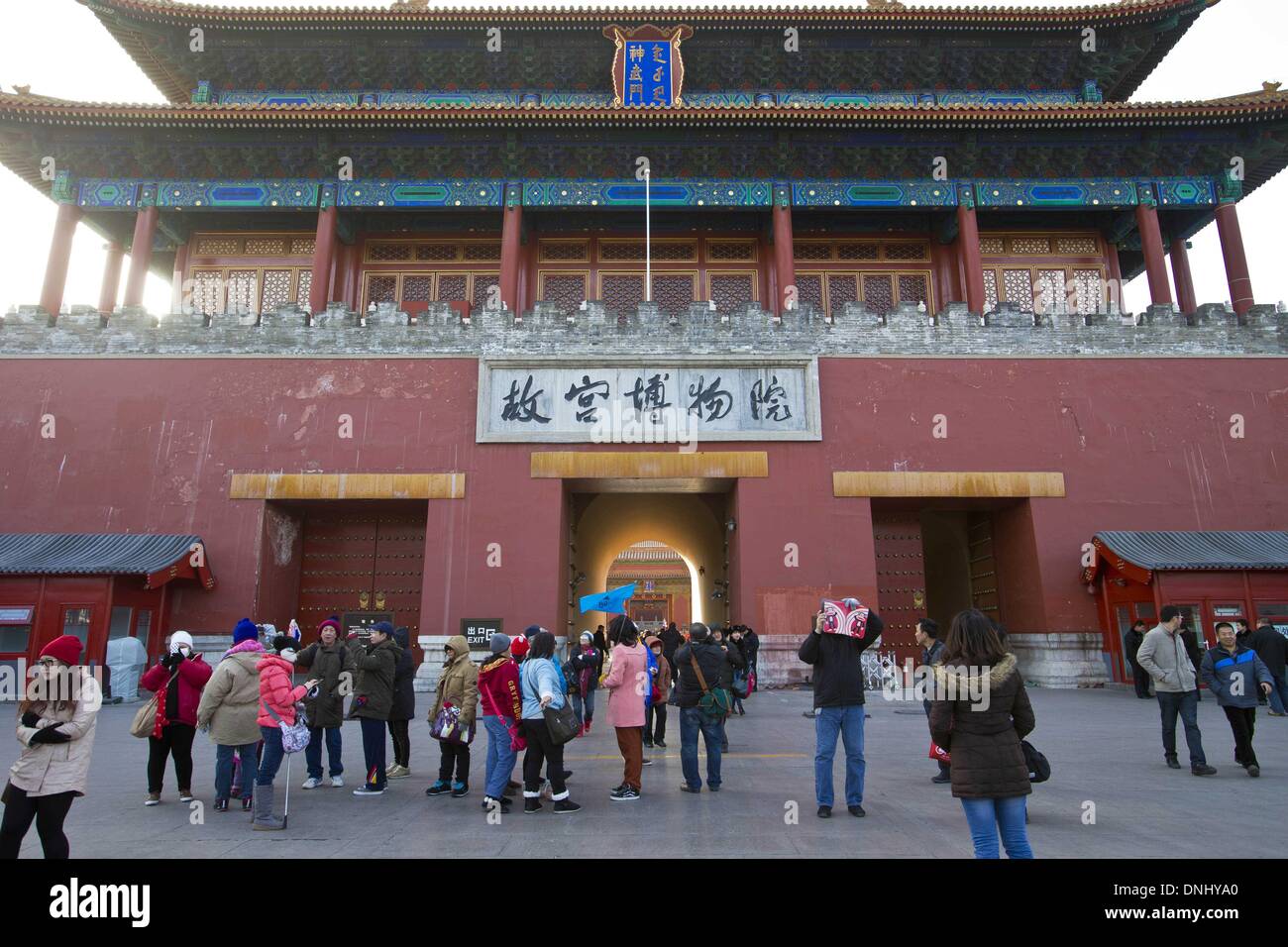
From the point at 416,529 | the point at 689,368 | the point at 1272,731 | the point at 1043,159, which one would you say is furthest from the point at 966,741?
the point at 1043,159

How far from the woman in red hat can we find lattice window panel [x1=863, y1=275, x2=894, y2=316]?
1797 cm

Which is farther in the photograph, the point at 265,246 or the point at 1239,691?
the point at 265,246

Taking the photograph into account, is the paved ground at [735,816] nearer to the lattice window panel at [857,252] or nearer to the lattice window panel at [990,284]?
the lattice window panel at [990,284]

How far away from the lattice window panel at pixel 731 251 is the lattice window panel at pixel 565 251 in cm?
311

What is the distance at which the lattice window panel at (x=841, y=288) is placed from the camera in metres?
18.9

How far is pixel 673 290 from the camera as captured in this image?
62.5 ft

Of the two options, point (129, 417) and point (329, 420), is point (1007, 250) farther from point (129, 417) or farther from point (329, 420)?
point (129, 417)

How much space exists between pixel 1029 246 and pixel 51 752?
68.9 ft

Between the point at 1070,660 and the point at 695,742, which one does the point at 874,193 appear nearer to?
the point at 1070,660

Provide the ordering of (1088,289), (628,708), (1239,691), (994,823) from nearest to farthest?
(994,823) → (628,708) → (1239,691) → (1088,289)

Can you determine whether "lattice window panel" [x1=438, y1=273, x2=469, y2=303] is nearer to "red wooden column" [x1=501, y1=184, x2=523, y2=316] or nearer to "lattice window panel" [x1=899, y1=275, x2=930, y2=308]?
"red wooden column" [x1=501, y1=184, x2=523, y2=316]

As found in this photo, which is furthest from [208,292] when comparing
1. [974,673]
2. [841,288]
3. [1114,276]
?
[1114,276]

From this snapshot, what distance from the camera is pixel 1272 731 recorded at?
29.8 ft

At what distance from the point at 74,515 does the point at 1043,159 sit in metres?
21.5
